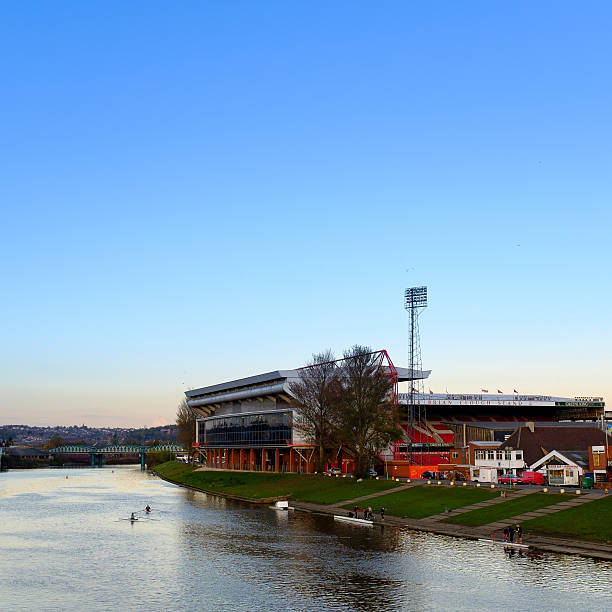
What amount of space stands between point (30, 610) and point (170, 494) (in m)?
101

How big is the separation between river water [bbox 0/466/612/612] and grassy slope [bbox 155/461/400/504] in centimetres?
2007

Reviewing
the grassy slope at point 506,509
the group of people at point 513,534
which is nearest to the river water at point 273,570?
the group of people at point 513,534

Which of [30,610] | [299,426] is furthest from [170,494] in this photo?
[30,610]

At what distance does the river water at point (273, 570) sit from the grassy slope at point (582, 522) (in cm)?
694

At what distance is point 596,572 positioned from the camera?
54281 mm

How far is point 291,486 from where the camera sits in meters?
130

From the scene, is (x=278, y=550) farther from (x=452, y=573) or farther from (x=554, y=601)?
(x=554, y=601)

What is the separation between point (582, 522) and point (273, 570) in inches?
1240

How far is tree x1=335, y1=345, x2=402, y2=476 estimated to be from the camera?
416 feet

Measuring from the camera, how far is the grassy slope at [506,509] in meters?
78.8

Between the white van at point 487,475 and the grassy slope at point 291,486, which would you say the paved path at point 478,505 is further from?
the grassy slope at point 291,486

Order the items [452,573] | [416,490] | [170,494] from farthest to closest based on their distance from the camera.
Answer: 1. [170,494]
2. [416,490]
3. [452,573]

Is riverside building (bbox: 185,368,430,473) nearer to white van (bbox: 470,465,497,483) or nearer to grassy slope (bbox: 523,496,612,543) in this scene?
white van (bbox: 470,465,497,483)

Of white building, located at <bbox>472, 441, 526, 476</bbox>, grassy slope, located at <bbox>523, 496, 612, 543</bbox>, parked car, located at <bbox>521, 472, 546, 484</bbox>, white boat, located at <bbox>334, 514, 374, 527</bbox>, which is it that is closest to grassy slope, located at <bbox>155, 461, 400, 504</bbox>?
white boat, located at <bbox>334, 514, 374, 527</bbox>
